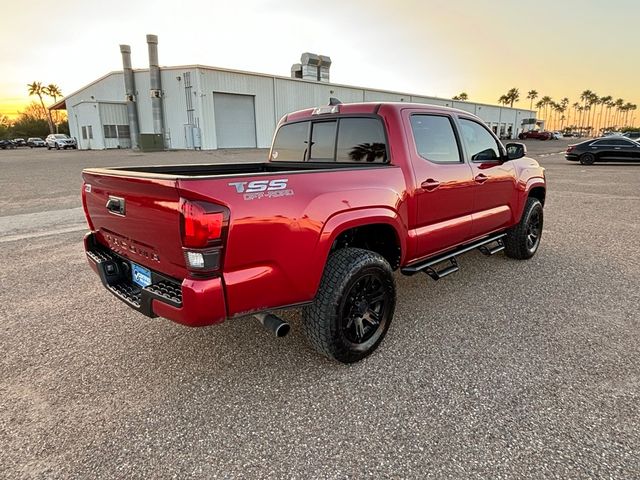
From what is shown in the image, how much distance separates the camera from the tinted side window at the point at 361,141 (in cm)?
339

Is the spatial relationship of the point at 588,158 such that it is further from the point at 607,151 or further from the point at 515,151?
the point at 515,151

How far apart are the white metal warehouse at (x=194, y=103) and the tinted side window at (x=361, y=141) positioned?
31.6 m

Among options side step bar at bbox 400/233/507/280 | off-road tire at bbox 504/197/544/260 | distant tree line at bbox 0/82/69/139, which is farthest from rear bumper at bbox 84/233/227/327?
distant tree line at bbox 0/82/69/139

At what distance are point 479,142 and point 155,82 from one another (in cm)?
3683

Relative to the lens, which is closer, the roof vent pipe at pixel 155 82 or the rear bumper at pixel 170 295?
the rear bumper at pixel 170 295

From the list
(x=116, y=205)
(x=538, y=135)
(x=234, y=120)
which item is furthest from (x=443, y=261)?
(x=538, y=135)

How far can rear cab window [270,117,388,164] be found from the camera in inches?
135

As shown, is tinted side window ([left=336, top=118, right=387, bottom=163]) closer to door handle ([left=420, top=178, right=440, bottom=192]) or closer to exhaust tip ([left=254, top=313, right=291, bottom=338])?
door handle ([left=420, top=178, right=440, bottom=192])

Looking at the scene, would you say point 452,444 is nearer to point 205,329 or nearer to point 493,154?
point 205,329

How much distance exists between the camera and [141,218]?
2.48m

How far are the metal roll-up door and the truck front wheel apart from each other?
109ft

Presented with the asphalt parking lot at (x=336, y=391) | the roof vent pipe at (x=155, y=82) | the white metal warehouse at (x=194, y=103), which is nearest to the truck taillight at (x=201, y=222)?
the asphalt parking lot at (x=336, y=391)

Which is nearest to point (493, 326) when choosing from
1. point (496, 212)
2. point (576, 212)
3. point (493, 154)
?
point (496, 212)

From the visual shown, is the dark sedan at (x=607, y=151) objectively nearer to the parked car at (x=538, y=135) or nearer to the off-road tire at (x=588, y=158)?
the off-road tire at (x=588, y=158)
